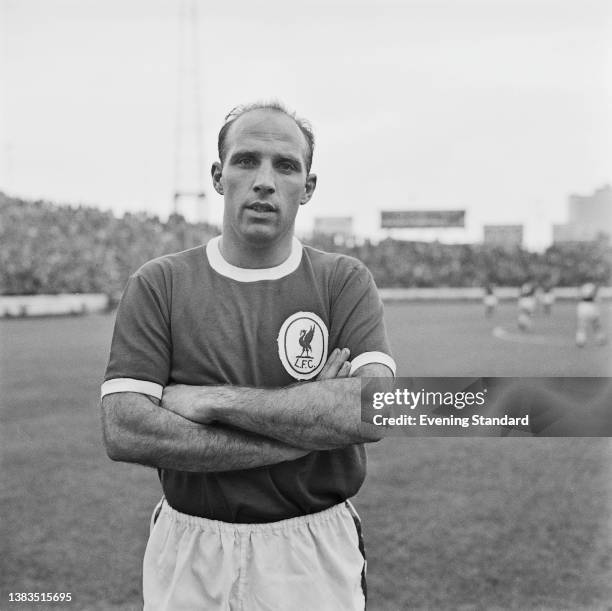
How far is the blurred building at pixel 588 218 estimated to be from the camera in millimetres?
2195

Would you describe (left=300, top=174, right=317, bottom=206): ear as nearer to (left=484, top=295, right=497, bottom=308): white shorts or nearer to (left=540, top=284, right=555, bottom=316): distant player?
(left=540, top=284, right=555, bottom=316): distant player

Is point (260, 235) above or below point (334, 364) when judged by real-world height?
above

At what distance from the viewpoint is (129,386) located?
52.5 inches

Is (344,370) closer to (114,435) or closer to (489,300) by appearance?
(114,435)

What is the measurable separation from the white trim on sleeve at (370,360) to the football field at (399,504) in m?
0.58

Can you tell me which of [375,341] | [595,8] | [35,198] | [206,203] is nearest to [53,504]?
[35,198]

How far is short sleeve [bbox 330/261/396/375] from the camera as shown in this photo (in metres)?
1.40

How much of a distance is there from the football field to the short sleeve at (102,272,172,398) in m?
0.81

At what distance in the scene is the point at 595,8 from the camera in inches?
86.5

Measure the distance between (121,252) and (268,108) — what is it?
5.21ft

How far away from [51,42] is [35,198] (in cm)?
51

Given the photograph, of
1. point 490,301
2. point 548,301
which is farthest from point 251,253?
point 490,301

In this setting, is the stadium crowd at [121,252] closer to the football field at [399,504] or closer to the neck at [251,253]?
the football field at [399,504]

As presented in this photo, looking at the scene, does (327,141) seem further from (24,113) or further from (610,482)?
(610,482)
